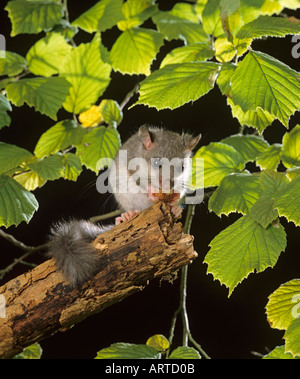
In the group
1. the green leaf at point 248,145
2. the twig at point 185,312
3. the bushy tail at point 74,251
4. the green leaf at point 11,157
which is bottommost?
the twig at point 185,312

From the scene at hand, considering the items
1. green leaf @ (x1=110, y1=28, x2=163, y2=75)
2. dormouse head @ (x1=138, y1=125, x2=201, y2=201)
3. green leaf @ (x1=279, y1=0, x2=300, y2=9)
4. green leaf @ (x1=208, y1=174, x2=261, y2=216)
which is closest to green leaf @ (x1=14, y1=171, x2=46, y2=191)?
dormouse head @ (x1=138, y1=125, x2=201, y2=201)

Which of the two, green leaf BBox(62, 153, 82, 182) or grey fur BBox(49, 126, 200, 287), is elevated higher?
green leaf BBox(62, 153, 82, 182)

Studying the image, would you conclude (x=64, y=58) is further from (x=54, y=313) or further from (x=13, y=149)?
(x=54, y=313)

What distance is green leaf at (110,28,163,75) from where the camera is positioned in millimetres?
1933

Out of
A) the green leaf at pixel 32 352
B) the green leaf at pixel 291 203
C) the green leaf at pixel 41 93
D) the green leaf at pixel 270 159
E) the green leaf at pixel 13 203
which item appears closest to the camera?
the green leaf at pixel 291 203

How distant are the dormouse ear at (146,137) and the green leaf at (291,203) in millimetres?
851

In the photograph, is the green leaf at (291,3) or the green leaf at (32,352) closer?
the green leaf at (291,3)

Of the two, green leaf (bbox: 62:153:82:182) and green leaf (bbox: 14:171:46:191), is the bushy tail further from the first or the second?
green leaf (bbox: 14:171:46:191)

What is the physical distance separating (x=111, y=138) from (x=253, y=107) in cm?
77

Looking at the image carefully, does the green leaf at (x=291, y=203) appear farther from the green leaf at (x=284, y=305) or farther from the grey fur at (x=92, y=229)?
the grey fur at (x=92, y=229)

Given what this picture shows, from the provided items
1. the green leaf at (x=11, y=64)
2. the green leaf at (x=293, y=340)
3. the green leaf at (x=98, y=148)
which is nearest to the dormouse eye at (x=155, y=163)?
the green leaf at (x=98, y=148)

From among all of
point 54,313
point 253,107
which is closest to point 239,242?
point 253,107

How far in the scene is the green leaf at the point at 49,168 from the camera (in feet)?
5.38

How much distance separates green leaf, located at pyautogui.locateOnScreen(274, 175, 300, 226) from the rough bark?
342 mm
